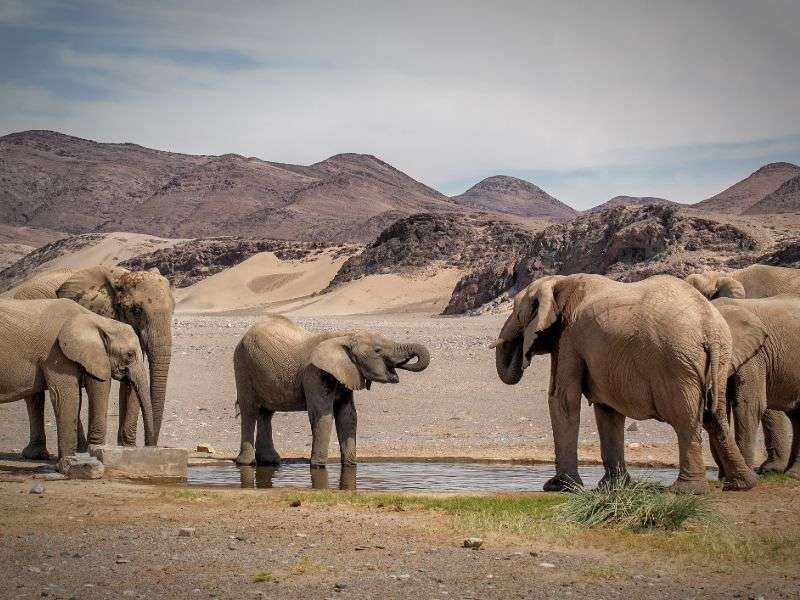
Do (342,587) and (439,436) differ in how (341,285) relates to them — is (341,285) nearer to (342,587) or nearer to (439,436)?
(439,436)

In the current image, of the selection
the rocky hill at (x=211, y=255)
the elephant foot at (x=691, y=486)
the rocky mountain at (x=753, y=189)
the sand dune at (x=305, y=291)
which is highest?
the rocky mountain at (x=753, y=189)

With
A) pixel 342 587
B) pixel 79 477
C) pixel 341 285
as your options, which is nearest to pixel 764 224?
pixel 341 285

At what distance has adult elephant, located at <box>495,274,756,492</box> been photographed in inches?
458

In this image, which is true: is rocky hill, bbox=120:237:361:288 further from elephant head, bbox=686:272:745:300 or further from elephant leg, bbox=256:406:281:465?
elephant leg, bbox=256:406:281:465

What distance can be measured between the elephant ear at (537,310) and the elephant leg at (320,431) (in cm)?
376

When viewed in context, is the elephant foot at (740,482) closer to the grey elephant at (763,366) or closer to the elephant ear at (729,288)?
the grey elephant at (763,366)

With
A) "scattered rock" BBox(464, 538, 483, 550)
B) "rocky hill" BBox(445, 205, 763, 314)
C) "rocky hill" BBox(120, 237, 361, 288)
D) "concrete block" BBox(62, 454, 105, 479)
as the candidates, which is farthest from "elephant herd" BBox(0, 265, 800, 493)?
"rocky hill" BBox(120, 237, 361, 288)

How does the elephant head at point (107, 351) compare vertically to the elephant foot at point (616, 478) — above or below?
above

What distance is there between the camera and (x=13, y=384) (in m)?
14.5

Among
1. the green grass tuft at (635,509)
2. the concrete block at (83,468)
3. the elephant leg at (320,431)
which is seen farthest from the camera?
the elephant leg at (320,431)

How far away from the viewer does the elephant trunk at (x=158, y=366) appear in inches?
638

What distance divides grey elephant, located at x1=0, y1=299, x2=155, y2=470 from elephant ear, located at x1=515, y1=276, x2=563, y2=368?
5.10 m

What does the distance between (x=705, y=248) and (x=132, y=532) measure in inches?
1810

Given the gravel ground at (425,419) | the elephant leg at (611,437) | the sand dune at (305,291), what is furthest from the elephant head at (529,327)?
the sand dune at (305,291)
